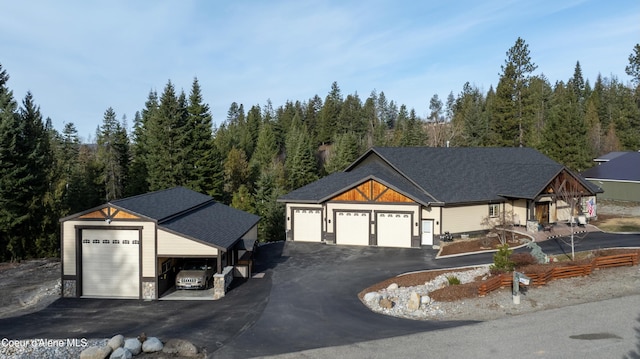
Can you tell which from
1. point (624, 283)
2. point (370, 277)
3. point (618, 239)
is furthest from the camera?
point (618, 239)

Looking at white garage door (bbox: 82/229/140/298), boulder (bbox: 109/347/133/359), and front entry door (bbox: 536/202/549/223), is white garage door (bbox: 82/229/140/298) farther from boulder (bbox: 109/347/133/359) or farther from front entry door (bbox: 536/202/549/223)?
front entry door (bbox: 536/202/549/223)

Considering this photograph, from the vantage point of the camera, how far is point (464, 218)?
110ft

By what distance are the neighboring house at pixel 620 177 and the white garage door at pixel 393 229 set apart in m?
33.1

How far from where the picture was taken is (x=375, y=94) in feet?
494

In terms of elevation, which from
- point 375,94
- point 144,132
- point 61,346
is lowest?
point 61,346

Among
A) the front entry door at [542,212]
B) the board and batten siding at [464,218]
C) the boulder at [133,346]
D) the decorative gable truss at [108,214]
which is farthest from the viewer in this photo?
the front entry door at [542,212]

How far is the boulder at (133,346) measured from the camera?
45.1 ft

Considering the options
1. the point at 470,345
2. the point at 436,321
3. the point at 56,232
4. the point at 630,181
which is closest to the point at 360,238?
the point at 436,321

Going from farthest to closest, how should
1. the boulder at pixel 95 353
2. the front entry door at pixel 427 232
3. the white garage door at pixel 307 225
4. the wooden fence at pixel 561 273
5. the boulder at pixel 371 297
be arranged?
1. the white garage door at pixel 307 225
2. the front entry door at pixel 427 232
3. the boulder at pixel 371 297
4. the wooden fence at pixel 561 273
5. the boulder at pixel 95 353

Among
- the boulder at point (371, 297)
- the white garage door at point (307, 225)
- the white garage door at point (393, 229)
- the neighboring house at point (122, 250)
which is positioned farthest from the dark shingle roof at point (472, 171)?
the neighboring house at point (122, 250)

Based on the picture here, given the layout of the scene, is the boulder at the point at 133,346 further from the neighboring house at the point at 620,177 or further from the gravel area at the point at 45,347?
the neighboring house at the point at 620,177

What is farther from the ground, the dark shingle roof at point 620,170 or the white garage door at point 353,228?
the dark shingle roof at point 620,170

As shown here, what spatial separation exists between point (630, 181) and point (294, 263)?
42.5 m

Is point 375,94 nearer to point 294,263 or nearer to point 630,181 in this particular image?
point 630,181
